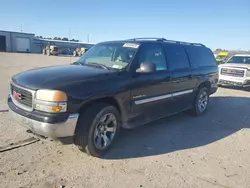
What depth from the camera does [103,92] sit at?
3.72 meters

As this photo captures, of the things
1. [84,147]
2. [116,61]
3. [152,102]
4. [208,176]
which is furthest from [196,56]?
[84,147]

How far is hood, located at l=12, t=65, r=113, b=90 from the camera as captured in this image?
11.2ft

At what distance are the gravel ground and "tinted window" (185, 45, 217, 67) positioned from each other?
1.93m

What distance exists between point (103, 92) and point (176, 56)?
2617 millimetres

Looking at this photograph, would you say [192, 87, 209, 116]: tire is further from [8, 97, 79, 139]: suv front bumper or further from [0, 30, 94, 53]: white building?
[0, 30, 94, 53]: white building

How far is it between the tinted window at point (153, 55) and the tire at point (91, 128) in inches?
51.5

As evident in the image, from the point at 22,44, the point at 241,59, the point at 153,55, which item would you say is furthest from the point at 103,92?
the point at 22,44

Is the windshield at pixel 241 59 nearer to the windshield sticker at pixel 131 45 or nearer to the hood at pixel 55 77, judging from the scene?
the windshield sticker at pixel 131 45

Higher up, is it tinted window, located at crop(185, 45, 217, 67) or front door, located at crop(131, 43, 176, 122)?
tinted window, located at crop(185, 45, 217, 67)

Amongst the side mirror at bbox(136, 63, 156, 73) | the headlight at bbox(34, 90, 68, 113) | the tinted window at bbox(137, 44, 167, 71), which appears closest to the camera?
the headlight at bbox(34, 90, 68, 113)

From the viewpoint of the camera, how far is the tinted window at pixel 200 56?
20.7 ft

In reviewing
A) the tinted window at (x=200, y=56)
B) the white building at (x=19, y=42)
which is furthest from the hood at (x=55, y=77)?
the white building at (x=19, y=42)

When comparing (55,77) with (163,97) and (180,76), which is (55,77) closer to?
(163,97)

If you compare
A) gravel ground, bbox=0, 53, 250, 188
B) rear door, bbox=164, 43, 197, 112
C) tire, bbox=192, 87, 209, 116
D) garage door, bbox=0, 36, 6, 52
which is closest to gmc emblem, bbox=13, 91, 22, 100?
gravel ground, bbox=0, 53, 250, 188
